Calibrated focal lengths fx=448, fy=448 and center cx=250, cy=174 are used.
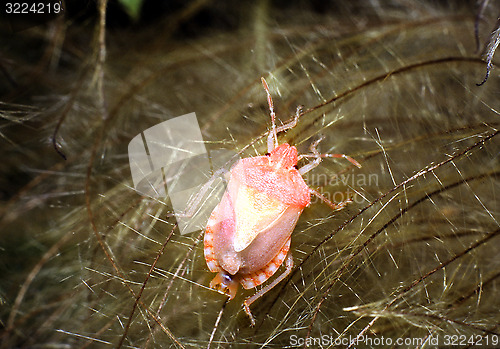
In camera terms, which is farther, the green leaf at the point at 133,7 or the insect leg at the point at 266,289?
the green leaf at the point at 133,7

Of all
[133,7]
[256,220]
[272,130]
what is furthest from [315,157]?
[133,7]

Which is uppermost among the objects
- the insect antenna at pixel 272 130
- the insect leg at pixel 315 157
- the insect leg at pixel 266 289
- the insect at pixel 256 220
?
the insect antenna at pixel 272 130

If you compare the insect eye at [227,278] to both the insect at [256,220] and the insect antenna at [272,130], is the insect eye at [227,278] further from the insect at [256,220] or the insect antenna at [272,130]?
the insect antenna at [272,130]

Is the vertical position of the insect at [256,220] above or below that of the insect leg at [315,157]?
below

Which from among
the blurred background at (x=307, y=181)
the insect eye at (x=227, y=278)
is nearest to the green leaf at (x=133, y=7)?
the blurred background at (x=307, y=181)

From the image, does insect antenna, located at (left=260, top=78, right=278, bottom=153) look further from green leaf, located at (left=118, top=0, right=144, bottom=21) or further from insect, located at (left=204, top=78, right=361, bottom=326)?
green leaf, located at (left=118, top=0, right=144, bottom=21)

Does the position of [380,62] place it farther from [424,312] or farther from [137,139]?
[137,139]

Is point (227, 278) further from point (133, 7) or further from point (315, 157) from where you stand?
point (133, 7)
